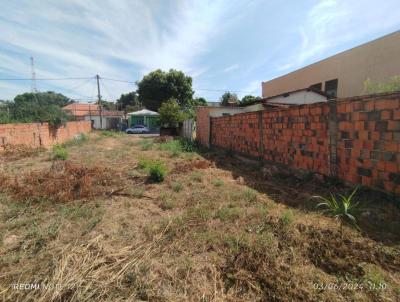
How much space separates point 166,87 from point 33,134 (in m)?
20.7

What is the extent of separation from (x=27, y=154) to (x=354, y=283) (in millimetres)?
10480

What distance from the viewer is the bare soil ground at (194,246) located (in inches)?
75.6

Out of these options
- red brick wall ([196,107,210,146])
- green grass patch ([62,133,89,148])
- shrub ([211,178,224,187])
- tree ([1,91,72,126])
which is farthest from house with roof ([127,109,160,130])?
shrub ([211,178,224,187])

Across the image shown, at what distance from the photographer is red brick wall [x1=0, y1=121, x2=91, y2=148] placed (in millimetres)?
8609

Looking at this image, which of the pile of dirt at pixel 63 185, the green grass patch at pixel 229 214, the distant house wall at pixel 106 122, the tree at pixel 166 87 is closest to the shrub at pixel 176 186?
the pile of dirt at pixel 63 185

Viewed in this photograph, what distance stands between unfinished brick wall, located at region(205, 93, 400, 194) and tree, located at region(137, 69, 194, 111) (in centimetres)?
2435

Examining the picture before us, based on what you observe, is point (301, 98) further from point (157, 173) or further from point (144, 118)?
point (144, 118)

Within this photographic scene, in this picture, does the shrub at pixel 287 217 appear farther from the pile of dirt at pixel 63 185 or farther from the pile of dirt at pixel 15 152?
the pile of dirt at pixel 15 152

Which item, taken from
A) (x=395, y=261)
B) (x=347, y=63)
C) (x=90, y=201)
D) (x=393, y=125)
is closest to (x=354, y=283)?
(x=395, y=261)

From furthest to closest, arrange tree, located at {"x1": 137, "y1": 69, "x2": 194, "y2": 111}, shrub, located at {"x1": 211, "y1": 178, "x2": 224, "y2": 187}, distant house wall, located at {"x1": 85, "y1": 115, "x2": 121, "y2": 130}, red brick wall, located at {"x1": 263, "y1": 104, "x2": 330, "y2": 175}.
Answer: distant house wall, located at {"x1": 85, "y1": 115, "x2": 121, "y2": 130}, tree, located at {"x1": 137, "y1": 69, "x2": 194, "y2": 111}, shrub, located at {"x1": 211, "y1": 178, "x2": 224, "y2": 187}, red brick wall, located at {"x1": 263, "y1": 104, "x2": 330, "y2": 175}

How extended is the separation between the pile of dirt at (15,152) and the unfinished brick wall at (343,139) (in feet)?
28.1

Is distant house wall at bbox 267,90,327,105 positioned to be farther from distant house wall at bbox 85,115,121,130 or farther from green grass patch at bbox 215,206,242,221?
distant house wall at bbox 85,115,121,130

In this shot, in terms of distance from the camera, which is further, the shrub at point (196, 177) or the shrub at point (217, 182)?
the shrub at point (196, 177)

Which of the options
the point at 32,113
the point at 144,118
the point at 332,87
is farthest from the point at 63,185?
the point at 144,118
